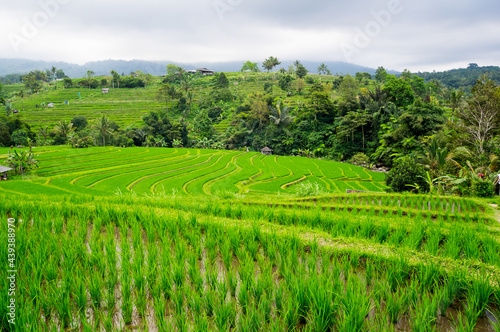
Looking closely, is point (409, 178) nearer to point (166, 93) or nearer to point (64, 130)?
point (64, 130)

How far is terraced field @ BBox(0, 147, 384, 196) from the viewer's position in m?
17.6

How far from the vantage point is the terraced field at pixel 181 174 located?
57.7 ft

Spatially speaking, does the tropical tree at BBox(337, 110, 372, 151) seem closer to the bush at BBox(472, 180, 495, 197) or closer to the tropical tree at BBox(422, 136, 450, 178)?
the tropical tree at BBox(422, 136, 450, 178)

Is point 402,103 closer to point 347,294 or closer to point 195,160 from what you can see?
point 195,160

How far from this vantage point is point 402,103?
34156 mm

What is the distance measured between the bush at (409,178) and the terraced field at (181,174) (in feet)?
18.3

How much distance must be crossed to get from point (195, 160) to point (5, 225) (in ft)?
84.7

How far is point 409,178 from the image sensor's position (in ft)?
40.3

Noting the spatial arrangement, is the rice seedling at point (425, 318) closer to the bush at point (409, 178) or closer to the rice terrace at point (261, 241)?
the rice terrace at point (261, 241)

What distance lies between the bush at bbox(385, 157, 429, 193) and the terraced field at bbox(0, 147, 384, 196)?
5591 mm

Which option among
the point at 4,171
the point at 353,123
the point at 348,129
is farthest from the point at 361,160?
the point at 4,171

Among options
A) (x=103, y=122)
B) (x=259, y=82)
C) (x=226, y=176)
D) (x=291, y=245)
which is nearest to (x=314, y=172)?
(x=226, y=176)

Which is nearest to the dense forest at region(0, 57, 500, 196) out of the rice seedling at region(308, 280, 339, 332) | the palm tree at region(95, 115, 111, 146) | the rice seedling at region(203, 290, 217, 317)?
the palm tree at region(95, 115, 111, 146)

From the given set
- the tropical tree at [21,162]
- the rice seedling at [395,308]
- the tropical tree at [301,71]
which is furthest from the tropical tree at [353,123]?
the tropical tree at [301,71]
